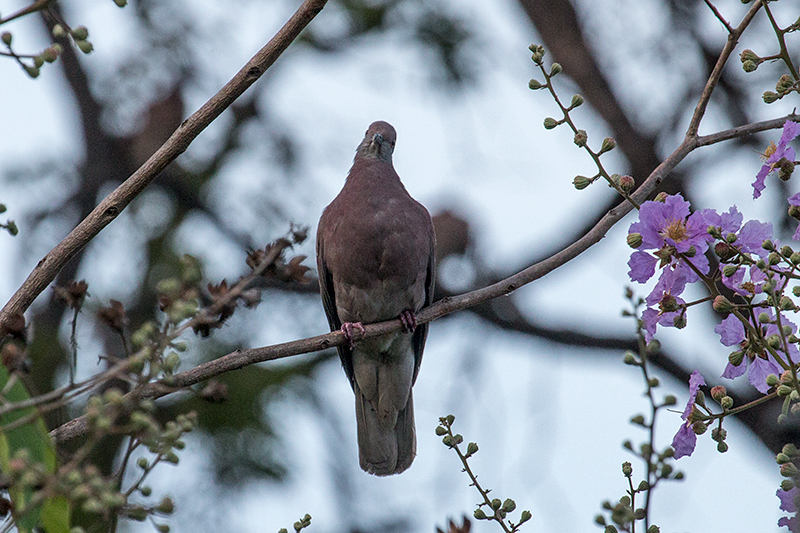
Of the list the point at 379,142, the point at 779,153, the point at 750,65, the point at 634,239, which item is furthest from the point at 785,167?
the point at 379,142

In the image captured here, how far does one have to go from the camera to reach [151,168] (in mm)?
2139

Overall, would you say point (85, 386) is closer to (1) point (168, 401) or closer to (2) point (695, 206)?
(1) point (168, 401)

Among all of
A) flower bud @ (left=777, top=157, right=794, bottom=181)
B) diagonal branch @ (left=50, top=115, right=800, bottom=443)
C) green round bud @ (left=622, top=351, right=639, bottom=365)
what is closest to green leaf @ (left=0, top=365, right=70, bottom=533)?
diagonal branch @ (left=50, top=115, right=800, bottom=443)

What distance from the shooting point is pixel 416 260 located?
4355mm

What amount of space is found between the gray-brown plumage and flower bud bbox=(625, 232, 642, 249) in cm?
212

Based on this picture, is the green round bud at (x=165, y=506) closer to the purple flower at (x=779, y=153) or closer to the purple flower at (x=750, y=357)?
the purple flower at (x=750, y=357)

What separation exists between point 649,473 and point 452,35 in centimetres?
597

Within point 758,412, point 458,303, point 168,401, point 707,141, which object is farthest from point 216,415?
point 707,141

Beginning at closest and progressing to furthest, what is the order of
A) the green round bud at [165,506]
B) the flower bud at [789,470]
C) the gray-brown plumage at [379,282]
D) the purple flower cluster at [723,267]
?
the green round bud at [165,506], the flower bud at [789,470], the purple flower cluster at [723,267], the gray-brown plumage at [379,282]

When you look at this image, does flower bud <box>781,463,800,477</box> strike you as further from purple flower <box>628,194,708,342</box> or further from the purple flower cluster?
purple flower <box>628,194,708,342</box>

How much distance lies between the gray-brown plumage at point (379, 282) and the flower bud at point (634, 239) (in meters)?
2.12

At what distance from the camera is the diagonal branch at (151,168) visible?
2068 millimetres

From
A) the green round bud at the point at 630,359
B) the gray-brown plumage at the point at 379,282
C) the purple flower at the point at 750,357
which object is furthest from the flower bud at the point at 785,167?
the gray-brown plumage at the point at 379,282

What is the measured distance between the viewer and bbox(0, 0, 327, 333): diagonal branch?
2.07 metres
